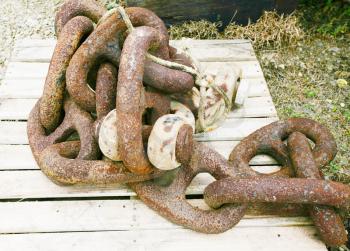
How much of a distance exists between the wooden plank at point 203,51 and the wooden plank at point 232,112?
0.45 metres

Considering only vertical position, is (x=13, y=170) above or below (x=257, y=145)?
below

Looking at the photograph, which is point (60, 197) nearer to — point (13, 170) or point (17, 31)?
point (13, 170)

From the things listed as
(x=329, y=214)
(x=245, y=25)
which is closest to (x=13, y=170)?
(x=329, y=214)

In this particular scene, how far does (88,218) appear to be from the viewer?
2.20 meters

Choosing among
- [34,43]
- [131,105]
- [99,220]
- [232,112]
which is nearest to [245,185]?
[131,105]

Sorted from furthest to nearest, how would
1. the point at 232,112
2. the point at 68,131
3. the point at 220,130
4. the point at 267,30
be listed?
the point at 267,30 < the point at 232,112 < the point at 220,130 < the point at 68,131

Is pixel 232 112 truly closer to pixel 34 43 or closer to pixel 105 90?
pixel 105 90

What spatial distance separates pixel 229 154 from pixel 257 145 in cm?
17

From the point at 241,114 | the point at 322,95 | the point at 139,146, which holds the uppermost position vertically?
the point at 139,146

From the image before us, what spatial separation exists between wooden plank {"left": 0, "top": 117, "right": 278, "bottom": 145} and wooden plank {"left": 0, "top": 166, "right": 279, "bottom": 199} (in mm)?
264

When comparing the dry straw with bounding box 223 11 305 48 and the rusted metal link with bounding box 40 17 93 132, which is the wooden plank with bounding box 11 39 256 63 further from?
the rusted metal link with bounding box 40 17 93 132

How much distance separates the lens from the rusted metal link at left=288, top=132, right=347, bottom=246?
208 centimetres

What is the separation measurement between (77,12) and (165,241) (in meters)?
1.38

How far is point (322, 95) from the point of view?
140 inches
